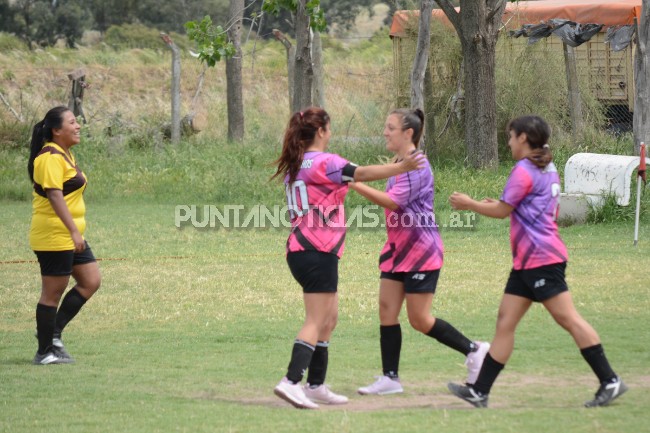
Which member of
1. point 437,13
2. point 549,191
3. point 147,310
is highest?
point 437,13

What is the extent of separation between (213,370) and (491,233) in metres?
7.81

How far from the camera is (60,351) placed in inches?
311

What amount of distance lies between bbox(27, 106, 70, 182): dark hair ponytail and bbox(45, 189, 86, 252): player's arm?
364 millimetres

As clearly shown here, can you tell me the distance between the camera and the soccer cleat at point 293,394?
243 inches

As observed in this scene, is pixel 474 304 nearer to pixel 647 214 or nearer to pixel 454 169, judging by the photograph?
pixel 647 214

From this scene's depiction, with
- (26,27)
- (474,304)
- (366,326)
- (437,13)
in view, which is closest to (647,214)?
(474,304)

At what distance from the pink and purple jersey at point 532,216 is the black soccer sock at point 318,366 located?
1.31 m

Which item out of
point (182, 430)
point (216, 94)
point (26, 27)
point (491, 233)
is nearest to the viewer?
point (182, 430)

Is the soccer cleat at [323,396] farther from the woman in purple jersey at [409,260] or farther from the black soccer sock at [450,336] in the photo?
the black soccer sock at [450,336]

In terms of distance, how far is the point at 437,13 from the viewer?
23.1 m

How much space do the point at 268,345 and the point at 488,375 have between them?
102 inches

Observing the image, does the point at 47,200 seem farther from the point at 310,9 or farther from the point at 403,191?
the point at 310,9

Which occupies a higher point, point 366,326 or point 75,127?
point 75,127

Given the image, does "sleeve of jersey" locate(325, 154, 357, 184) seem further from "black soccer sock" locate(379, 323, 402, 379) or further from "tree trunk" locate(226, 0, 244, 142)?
"tree trunk" locate(226, 0, 244, 142)
